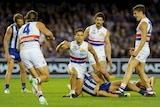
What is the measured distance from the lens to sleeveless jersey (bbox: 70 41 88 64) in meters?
14.7

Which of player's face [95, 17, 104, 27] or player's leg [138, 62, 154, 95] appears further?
player's face [95, 17, 104, 27]

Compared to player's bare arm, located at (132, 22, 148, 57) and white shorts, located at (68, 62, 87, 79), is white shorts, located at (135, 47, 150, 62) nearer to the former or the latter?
player's bare arm, located at (132, 22, 148, 57)

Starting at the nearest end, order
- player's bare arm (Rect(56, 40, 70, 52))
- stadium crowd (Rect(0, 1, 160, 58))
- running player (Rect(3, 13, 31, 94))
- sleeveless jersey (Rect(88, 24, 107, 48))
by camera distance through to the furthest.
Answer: player's bare arm (Rect(56, 40, 70, 52)) → running player (Rect(3, 13, 31, 94)) → sleeveless jersey (Rect(88, 24, 107, 48)) → stadium crowd (Rect(0, 1, 160, 58))

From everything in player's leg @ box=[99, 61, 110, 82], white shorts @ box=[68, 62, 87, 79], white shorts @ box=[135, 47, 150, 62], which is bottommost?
player's leg @ box=[99, 61, 110, 82]

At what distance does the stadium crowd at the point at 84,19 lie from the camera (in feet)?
92.5

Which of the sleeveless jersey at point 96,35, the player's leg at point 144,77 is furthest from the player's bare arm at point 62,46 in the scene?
the sleeveless jersey at point 96,35

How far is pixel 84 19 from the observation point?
30.2m

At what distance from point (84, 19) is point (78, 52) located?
1558cm

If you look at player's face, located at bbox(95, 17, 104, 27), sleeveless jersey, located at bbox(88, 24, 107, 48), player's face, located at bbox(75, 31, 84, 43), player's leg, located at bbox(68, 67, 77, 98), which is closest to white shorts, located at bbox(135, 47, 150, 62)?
player's face, located at bbox(75, 31, 84, 43)

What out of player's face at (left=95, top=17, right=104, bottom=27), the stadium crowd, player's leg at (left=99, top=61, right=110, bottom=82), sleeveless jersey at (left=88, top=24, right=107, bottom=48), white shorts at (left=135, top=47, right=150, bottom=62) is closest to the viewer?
white shorts at (left=135, top=47, right=150, bottom=62)

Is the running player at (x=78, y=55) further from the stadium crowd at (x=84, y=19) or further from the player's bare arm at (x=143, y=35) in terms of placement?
the stadium crowd at (x=84, y=19)

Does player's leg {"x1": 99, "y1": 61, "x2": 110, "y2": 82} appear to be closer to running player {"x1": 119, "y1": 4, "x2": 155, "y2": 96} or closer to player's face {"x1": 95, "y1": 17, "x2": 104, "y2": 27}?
player's face {"x1": 95, "y1": 17, "x2": 104, "y2": 27}

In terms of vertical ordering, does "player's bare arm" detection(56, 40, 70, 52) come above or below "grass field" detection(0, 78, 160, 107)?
above

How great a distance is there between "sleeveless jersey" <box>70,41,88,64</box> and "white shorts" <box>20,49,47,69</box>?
Answer: 2.01 metres
